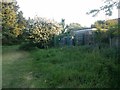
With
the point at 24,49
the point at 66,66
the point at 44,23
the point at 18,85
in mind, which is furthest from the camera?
the point at 44,23

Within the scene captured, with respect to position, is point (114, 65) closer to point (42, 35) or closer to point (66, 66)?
point (66, 66)

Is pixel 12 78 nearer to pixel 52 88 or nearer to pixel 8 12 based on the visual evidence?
pixel 52 88

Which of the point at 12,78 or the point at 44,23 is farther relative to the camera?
the point at 44,23

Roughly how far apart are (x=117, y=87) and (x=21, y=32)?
25.5 metres

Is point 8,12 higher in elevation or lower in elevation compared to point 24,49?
higher

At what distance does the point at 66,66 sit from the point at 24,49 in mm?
12201

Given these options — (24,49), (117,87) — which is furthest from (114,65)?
(24,49)

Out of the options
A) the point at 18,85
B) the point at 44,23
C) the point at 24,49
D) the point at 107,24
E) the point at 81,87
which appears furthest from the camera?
the point at 44,23

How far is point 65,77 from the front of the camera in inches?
312

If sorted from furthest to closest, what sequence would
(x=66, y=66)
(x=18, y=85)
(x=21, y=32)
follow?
1. (x=21, y=32)
2. (x=66, y=66)
3. (x=18, y=85)

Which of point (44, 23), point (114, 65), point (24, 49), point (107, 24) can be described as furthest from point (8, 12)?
point (114, 65)

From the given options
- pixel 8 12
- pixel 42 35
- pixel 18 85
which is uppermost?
pixel 8 12

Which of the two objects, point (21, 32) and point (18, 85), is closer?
point (18, 85)

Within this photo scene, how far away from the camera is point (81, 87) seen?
23.4 feet
